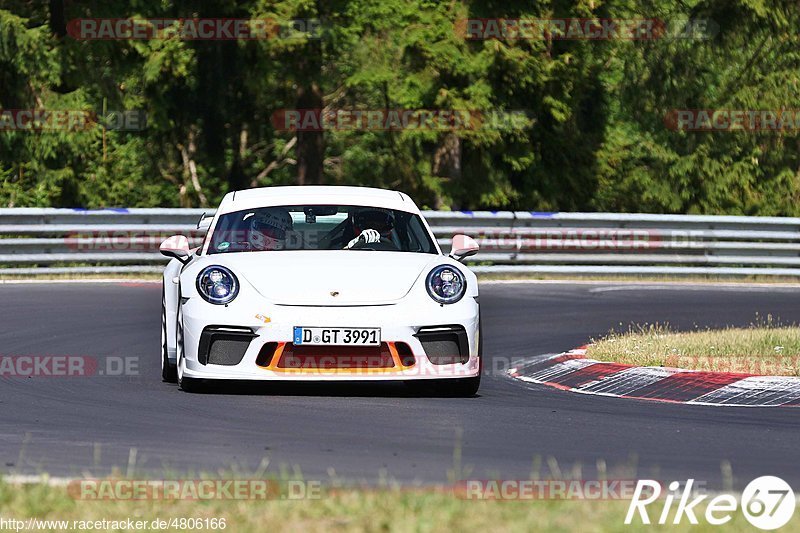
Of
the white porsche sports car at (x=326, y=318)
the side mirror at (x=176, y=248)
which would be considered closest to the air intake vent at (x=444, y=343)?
the white porsche sports car at (x=326, y=318)

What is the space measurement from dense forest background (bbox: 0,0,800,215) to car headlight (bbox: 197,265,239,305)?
15.6 meters

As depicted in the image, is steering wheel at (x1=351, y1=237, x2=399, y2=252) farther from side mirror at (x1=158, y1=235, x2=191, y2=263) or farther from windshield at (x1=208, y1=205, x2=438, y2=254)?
side mirror at (x1=158, y1=235, x2=191, y2=263)

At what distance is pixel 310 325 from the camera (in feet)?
31.1

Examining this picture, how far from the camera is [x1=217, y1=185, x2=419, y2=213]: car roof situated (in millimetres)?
11031

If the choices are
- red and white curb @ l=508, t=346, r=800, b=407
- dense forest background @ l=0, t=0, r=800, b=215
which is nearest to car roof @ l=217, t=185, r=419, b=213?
red and white curb @ l=508, t=346, r=800, b=407

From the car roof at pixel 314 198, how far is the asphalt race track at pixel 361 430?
1259mm

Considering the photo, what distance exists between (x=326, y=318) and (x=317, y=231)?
4.98ft

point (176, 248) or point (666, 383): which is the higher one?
point (176, 248)

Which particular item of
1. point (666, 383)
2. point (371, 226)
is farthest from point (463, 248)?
point (666, 383)

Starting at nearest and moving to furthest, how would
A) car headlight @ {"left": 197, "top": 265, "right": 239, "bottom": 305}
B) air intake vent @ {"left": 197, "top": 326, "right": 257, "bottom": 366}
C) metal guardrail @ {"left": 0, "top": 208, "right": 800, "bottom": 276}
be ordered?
air intake vent @ {"left": 197, "top": 326, "right": 257, "bottom": 366}, car headlight @ {"left": 197, "top": 265, "right": 239, "bottom": 305}, metal guardrail @ {"left": 0, "top": 208, "right": 800, "bottom": 276}

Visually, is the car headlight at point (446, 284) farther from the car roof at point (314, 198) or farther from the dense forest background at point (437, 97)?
the dense forest background at point (437, 97)

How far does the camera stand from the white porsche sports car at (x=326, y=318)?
31.2ft

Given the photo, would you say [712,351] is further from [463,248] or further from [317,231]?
[317,231]

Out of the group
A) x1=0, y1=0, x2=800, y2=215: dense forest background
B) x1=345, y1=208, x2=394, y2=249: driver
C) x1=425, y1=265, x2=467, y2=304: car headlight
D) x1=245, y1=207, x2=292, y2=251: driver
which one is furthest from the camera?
x1=0, y1=0, x2=800, y2=215: dense forest background
